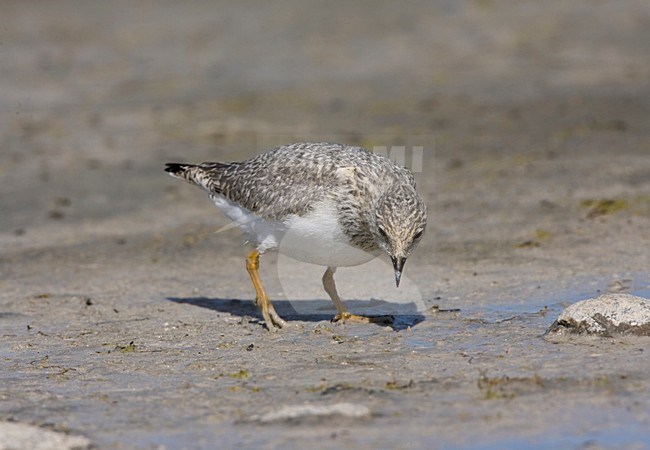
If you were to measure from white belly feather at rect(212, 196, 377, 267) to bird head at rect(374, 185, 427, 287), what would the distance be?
433 millimetres

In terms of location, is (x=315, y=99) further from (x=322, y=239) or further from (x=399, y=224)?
(x=399, y=224)

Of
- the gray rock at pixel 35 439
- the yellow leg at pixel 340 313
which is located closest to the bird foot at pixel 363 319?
the yellow leg at pixel 340 313

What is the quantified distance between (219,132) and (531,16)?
30.6 feet

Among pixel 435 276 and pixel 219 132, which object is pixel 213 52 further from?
pixel 435 276

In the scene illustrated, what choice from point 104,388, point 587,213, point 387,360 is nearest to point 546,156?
point 587,213

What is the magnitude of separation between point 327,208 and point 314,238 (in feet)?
0.88

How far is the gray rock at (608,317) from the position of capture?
328 inches

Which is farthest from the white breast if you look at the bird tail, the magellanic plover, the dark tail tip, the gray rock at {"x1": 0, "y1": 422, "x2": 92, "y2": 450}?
the gray rock at {"x1": 0, "y1": 422, "x2": 92, "y2": 450}

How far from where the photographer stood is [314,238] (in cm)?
916

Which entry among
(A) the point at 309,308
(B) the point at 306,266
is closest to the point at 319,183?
(A) the point at 309,308

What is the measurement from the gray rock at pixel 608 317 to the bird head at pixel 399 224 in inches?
51.1

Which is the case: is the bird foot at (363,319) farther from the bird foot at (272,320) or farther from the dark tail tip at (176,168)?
the dark tail tip at (176,168)

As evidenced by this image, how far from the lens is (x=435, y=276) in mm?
11391

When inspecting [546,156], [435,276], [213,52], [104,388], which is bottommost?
[104,388]
